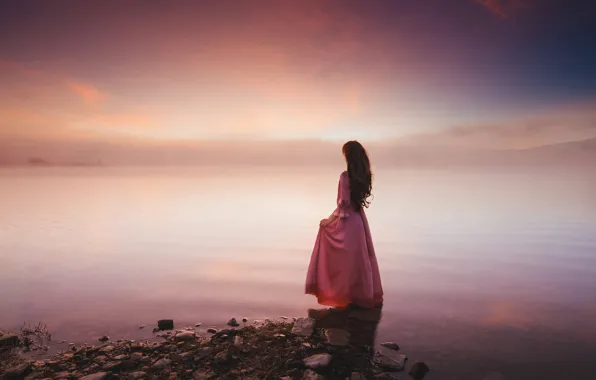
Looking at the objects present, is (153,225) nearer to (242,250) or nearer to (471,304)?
(242,250)

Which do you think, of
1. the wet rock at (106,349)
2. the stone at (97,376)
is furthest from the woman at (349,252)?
the stone at (97,376)

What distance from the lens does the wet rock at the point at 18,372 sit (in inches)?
254

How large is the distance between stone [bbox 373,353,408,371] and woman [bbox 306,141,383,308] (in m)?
2.29

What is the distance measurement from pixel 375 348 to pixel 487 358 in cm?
219

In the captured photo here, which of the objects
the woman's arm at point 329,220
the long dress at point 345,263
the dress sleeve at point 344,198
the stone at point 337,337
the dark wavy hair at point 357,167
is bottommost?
the stone at point 337,337

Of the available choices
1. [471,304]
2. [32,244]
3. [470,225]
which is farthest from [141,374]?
[470,225]

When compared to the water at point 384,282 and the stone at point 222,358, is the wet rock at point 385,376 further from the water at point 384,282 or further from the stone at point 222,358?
the stone at point 222,358

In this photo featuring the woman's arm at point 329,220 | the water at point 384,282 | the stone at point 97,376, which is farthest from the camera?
the woman's arm at point 329,220

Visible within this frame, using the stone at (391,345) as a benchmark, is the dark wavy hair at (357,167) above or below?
above

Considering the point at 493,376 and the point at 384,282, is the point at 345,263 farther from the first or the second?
the point at 384,282

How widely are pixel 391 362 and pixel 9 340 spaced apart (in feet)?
25.8

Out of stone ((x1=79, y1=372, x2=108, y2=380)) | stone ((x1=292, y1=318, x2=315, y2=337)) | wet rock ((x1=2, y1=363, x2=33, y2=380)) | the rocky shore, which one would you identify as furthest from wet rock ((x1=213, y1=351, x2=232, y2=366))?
wet rock ((x1=2, y1=363, x2=33, y2=380))

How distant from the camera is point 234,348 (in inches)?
290

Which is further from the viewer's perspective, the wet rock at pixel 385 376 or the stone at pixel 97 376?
the wet rock at pixel 385 376
